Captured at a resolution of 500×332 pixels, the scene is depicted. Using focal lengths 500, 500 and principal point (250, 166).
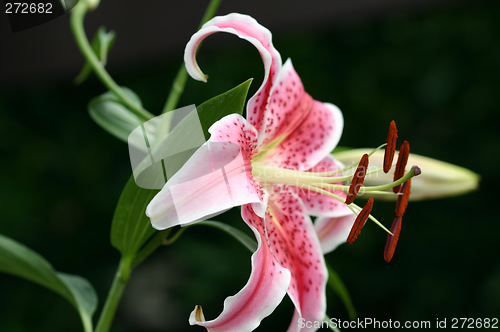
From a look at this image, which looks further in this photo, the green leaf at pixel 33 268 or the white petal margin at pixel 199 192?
the green leaf at pixel 33 268

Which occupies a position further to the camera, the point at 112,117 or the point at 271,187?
the point at 112,117

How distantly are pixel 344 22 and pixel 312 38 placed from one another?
3.9 inches

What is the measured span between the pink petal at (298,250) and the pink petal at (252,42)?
88mm

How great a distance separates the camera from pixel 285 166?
0.46m

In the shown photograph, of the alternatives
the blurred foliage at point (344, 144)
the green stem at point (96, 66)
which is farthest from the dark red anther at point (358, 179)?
the blurred foliage at point (344, 144)

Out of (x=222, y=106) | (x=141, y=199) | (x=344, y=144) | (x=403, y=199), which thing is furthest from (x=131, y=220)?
(x=344, y=144)

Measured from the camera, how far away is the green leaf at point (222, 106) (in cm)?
35

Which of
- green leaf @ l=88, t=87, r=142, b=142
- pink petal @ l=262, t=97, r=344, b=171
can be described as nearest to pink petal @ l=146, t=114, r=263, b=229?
pink petal @ l=262, t=97, r=344, b=171

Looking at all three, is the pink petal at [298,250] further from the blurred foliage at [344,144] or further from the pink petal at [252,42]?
the blurred foliage at [344,144]

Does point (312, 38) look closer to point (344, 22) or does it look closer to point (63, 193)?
point (344, 22)

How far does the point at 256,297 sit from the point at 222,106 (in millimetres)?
135

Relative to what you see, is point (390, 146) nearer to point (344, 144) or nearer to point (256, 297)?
point (256, 297)

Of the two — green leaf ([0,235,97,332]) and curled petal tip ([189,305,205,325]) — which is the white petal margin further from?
green leaf ([0,235,97,332])

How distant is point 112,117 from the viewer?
544mm
